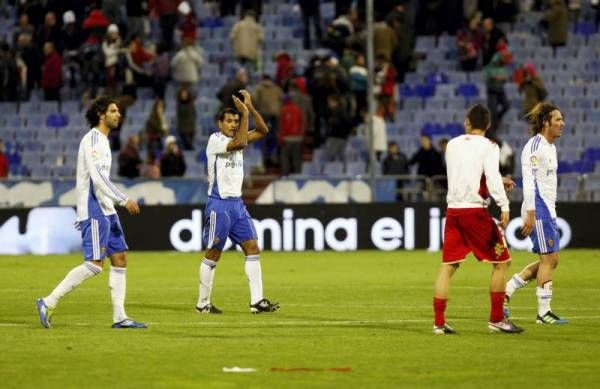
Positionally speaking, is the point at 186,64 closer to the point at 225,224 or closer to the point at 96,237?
the point at 225,224

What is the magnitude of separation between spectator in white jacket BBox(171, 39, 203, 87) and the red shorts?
2306 cm

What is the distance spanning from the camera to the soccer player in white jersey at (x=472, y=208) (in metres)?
15.3

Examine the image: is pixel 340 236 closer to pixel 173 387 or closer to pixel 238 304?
pixel 238 304

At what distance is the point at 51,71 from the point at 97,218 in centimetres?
2367

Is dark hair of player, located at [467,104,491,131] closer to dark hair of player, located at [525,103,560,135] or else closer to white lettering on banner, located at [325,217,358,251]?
dark hair of player, located at [525,103,560,135]

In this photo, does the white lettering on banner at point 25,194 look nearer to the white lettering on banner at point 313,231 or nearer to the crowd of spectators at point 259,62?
the crowd of spectators at point 259,62

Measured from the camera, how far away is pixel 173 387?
38.9 feet

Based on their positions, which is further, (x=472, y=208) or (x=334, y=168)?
(x=334, y=168)

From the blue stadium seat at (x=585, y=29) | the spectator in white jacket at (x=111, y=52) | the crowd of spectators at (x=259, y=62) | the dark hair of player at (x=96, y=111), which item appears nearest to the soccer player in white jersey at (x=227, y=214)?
the dark hair of player at (x=96, y=111)

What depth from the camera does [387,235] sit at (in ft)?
Answer: 102

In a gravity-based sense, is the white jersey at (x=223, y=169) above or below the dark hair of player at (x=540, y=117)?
below

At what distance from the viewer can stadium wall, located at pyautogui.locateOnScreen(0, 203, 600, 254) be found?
101ft

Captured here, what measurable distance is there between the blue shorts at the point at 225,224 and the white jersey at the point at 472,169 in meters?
3.75

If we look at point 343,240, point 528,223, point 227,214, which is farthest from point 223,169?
point 343,240
